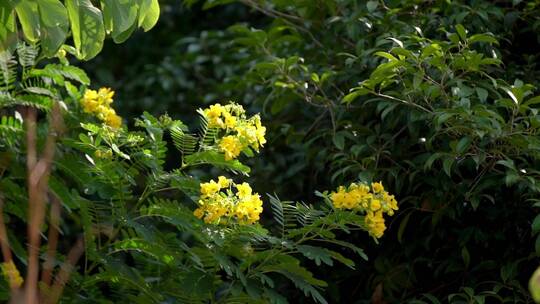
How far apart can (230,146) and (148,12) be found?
45 cm

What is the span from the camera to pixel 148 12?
2.75 meters

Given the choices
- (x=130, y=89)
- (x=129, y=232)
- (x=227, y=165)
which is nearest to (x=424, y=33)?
(x=227, y=165)

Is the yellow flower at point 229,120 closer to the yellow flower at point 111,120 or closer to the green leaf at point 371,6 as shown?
the yellow flower at point 111,120

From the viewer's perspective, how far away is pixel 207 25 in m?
6.38

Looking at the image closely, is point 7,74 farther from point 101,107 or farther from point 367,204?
point 367,204

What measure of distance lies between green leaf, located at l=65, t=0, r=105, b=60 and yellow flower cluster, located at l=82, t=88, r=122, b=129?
49 cm

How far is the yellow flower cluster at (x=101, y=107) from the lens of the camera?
10.5 feet

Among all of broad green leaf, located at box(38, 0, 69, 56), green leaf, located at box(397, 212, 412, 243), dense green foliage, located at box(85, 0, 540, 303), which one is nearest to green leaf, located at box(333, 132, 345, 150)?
dense green foliage, located at box(85, 0, 540, 303)

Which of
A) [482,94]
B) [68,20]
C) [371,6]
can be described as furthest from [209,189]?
[371,6]

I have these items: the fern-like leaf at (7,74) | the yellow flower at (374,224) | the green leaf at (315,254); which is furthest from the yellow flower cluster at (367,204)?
the fern-like leaf at (7,74)

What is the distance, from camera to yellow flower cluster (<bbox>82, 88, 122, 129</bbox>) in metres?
3.19

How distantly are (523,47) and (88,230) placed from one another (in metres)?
1.89

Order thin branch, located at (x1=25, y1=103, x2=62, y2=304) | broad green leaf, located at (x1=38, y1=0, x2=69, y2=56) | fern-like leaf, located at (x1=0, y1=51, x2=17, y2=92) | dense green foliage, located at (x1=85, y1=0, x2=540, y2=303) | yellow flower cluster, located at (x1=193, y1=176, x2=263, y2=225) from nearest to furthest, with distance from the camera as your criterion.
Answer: thin branch, located at (x1=25, y1=103, x2=62, y2=304) < broad green leaf, located at (x1=38, y1=0, x2=69, y2=56) < yellow flower cluster, located at (x1=193, y1=176, x2=263, y2=225) < dense green foliage, located at (x1=85, y1=0, x2=540, y2=303) < fern-like leaf, located at (x1=0, y1=51, x2=17, y2=92)

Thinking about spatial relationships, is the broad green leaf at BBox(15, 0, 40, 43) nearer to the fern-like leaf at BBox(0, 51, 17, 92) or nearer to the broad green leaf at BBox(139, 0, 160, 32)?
the broad green leaf at BBox(139, 0, 160, 32)
